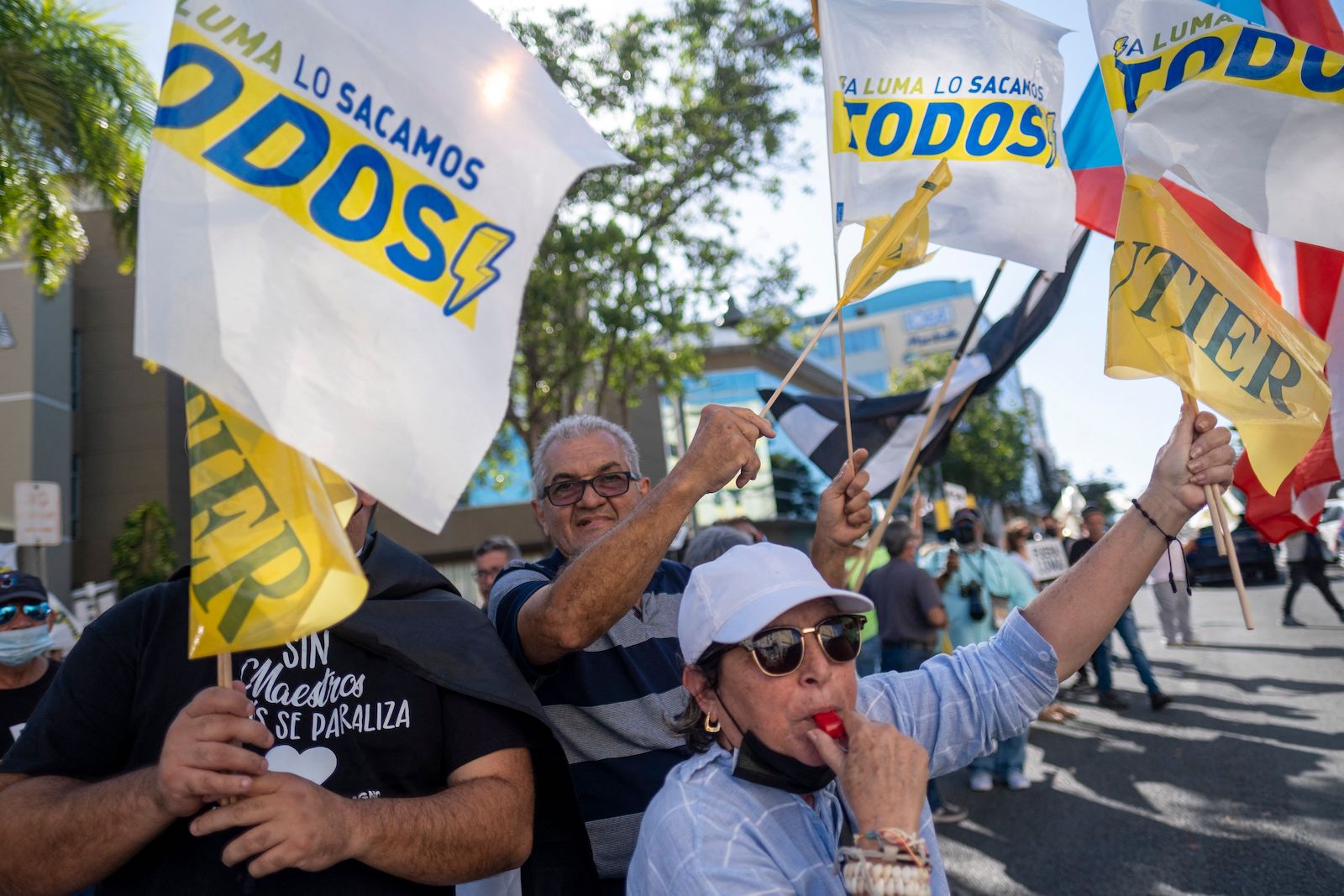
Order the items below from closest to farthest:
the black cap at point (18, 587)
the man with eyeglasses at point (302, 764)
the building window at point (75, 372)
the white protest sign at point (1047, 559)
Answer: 1. the man with eyeglasses at point (302, 764)
2. the black cap at point (18, 587)
3. the white protest sign at point (1047, 559)
4. the building window at point (75, 372)

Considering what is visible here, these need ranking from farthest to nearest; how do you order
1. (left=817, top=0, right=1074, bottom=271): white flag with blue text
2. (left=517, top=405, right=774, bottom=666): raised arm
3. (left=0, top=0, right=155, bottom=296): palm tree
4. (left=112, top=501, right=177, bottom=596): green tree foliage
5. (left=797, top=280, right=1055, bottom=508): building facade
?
(left=797, top=280, right=1055, bottom=508): building facade
(left=112, top=501, right=177, bottom=596): green tree foliage
(left=0, top=0, right=155, bottom=296): palm tree
(left=817, top=0, right=1074, bottom=271): white flag with blue text
(left=517, top=405, right=774, bottom=666): raised arm

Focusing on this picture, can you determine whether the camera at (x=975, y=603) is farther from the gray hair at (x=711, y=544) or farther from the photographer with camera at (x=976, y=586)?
the gray hair at (x=711, y=544)

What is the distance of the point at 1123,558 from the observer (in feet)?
7.46

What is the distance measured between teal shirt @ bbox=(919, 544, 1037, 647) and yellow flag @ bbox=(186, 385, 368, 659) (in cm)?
701

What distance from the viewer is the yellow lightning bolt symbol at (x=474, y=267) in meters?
1.71

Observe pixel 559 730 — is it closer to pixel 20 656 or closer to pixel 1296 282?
pixel 1296 282

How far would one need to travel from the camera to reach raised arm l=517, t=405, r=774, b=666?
2.04 m

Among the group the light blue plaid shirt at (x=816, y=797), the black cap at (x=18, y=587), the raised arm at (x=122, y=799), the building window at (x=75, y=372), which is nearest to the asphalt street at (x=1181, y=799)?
the light blue plaid shirt at (x=816, y=797)

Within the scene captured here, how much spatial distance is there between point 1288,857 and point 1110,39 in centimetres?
417

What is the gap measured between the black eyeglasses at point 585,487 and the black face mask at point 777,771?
1052 millimetres

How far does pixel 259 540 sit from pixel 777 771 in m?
0.99

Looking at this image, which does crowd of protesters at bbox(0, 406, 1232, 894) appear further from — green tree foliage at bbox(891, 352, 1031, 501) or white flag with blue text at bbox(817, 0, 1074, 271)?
green tree foliage at bbox(891, 352, 1031, 501)

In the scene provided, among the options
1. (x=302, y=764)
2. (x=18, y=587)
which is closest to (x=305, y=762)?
(x=302, y=764)

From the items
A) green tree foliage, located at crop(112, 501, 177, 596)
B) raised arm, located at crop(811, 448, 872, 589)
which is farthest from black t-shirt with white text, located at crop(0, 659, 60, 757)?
green tree foliage, located at crop(112, 501, 177, 596)
